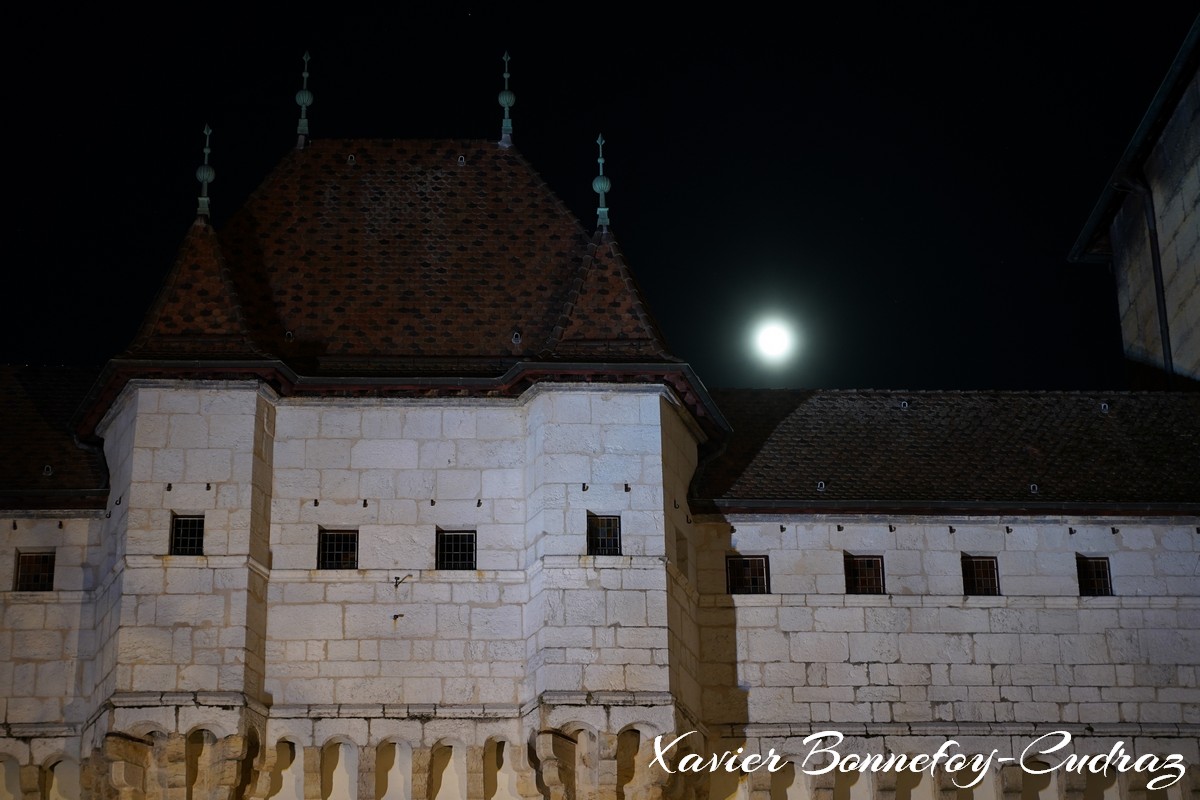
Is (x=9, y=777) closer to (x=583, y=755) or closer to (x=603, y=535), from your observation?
(x=583, y=755)

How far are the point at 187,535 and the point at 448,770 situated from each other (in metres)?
4.47

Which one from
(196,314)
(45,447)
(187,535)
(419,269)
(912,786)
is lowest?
(912,786)

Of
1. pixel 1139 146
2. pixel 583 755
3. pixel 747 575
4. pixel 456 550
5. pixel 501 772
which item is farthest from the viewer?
pixel 1139 146

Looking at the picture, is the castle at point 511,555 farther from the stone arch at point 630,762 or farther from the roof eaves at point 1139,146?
the roof eaves at point 1139,146

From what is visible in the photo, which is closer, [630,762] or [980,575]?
[630,762]

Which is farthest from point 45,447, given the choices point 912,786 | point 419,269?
point 912,786

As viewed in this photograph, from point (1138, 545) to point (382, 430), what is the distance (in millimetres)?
10740

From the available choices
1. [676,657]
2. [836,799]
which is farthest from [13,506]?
[836,799]

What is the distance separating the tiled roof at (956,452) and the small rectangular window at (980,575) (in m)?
0.77

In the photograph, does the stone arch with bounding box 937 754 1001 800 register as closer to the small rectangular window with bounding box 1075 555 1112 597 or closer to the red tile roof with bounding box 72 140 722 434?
the small rectangular window with bounding box 1075 555 1112 597

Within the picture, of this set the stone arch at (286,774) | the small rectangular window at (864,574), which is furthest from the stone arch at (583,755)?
the small rectangular window at (864,574)

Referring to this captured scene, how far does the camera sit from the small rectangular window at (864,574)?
102 ft

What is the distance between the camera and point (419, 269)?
32.0m

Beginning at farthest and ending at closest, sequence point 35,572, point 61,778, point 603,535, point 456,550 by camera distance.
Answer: point 35,572
point 456,550
point 603,535
point 61,778
